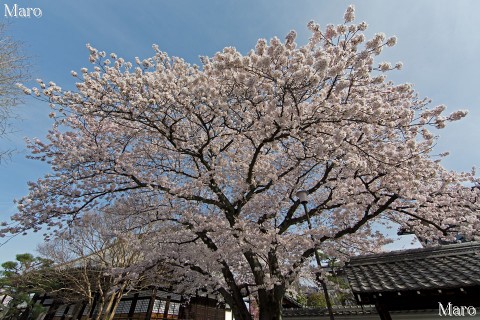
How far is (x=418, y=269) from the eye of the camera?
6797mm

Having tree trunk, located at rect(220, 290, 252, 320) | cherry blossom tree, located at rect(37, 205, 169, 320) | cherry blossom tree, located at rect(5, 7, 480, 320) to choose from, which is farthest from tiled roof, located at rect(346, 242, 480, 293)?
cherry blossom tree, located at rect(37, 205, 169, 320)

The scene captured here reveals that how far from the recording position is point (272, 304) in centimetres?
711

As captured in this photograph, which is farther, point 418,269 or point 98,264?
point 98,264

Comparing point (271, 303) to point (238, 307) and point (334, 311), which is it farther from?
point (334, 311)

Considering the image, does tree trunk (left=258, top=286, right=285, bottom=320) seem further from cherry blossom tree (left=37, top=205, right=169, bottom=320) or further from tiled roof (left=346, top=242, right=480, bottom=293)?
cherry blossom tree (left=37, top=205, right=169, bottom=320)

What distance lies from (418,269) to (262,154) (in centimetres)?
591

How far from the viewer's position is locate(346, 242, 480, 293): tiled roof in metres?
5.80

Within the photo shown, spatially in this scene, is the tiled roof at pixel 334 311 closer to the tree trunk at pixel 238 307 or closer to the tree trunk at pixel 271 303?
the tree trunk at pixel 271 303

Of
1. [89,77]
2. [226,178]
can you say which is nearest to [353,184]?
[226,178]

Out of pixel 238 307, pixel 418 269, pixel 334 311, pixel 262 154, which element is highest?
pixel 262 154

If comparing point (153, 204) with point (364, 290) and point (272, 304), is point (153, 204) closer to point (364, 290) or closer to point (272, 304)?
point (272, 304)

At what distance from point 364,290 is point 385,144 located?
393 cm

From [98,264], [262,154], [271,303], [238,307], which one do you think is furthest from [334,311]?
[98,264]

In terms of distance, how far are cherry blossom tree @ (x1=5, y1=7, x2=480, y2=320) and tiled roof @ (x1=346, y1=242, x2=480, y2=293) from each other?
113cm
